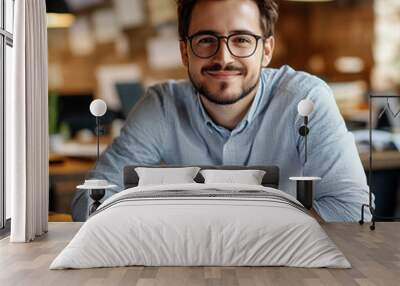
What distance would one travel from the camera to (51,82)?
7.25 metres

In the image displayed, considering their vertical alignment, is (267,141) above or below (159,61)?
below

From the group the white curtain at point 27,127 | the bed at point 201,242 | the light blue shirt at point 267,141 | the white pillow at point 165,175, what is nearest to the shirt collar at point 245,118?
the light blue shirt at point 267,141

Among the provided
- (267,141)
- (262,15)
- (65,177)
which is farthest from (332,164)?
(65,177)

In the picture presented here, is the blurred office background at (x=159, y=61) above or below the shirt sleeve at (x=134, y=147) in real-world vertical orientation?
above

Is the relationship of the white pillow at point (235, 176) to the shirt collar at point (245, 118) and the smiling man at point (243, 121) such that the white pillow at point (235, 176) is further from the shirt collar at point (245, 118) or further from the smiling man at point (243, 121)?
the shirt collar at point (245, 118)

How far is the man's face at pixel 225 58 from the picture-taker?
6.98 m

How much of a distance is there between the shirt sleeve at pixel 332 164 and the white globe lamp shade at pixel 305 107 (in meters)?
0.15

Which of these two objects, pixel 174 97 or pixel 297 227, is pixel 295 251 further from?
pixel 174 97

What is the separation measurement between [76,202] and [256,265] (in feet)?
9.81

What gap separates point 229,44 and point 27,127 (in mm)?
2100

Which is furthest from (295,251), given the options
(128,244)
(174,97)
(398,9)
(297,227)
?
(398,9)

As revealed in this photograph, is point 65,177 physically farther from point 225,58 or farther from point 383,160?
point 383,160

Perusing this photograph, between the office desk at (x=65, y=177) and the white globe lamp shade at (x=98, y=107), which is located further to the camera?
the office desk at (x=65, y=177)

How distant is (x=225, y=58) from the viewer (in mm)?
6984
